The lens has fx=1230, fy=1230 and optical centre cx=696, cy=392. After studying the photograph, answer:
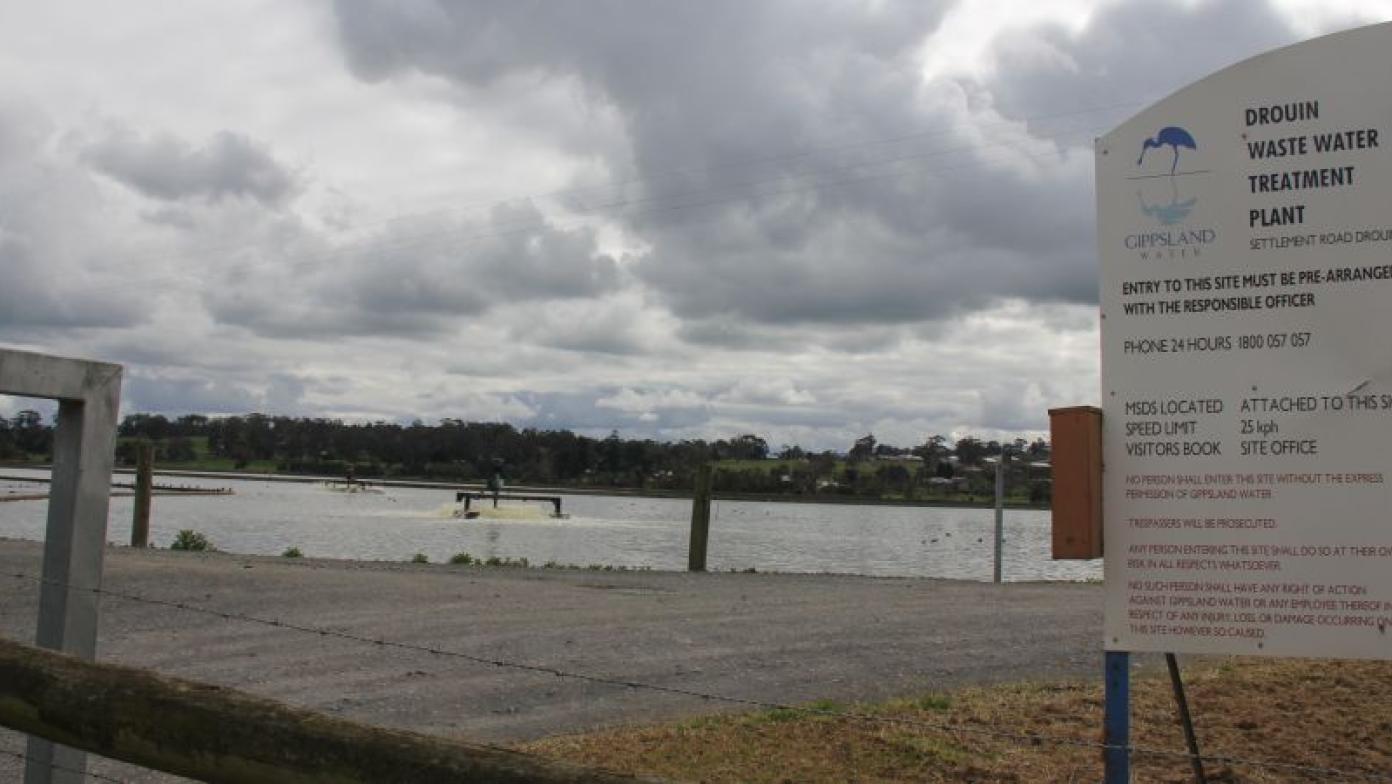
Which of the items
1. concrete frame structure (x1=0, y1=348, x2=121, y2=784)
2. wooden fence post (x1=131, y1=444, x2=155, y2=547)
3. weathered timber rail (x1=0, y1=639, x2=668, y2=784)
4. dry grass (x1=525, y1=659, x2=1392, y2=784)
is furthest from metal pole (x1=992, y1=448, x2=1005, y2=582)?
weathered timber rail (x1=0, y1=639, x2=668, y2=784)

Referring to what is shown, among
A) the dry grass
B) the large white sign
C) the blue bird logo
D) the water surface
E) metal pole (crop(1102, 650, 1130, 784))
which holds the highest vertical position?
the blue bird logo

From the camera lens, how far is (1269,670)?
23.8ft

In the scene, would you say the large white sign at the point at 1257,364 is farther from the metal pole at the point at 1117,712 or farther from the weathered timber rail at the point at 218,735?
the weathered timber rail at the point at 218,735

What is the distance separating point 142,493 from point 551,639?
14997mm

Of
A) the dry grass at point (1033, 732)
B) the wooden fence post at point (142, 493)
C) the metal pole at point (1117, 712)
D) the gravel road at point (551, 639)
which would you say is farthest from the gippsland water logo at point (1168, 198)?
the wooden fence post at point (142, 493)

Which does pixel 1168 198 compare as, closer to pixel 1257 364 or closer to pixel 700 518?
pixel 1257 364

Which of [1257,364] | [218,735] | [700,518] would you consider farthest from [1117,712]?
[700,518]

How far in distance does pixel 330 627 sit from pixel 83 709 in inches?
298

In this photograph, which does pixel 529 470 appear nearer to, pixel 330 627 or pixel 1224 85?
pixel 330 627

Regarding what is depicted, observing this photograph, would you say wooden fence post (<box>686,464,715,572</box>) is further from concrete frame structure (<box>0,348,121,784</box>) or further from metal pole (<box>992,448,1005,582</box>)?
concrete frame structure (<box>0,348,121,784</box>)

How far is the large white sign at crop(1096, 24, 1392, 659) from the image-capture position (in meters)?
3.77

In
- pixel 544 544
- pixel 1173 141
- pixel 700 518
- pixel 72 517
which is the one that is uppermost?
pixel 1173 141

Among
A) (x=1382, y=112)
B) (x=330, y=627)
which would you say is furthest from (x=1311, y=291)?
(x=330, y=627)

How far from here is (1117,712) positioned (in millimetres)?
4148
